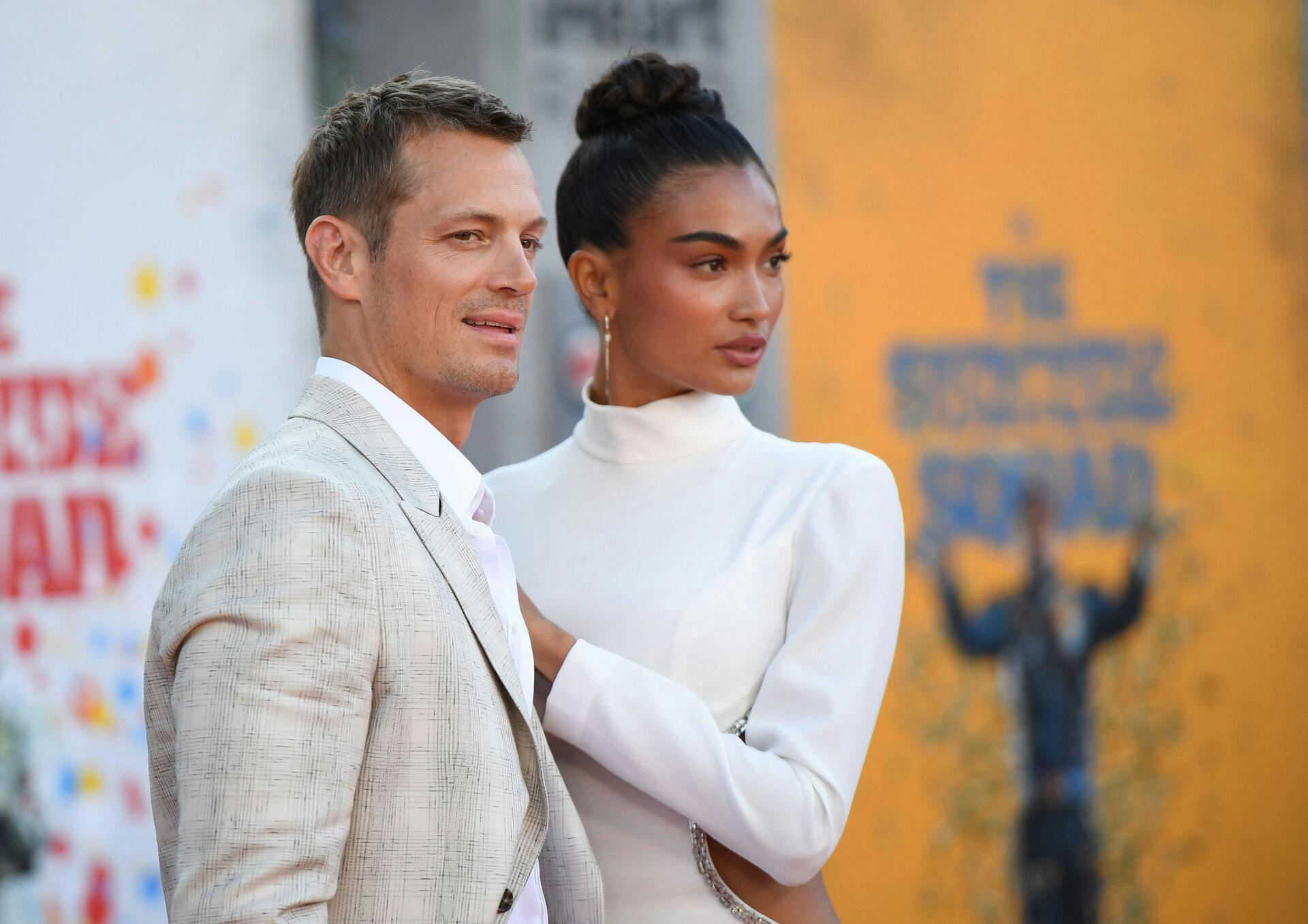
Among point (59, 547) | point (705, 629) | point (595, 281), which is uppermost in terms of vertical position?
point (595, 281)

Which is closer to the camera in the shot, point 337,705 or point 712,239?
point 337,705

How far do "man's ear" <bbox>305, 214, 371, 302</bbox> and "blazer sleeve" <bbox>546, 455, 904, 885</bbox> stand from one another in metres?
0.57

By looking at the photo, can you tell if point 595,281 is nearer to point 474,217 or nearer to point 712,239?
point 712,239

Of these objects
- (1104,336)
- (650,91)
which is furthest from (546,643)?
(1104,336)

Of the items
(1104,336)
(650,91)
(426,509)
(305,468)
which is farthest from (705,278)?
(1104,336)

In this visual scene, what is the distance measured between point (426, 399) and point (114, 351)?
6.05ft

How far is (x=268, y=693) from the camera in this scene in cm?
121

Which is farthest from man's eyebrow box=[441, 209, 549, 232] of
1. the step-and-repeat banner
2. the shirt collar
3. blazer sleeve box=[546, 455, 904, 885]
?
the step-and-repeat banner

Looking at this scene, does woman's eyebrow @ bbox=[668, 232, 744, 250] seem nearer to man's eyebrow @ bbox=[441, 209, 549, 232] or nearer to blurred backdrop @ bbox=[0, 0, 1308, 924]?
man's eyebrow @ bbox=[441, 209, 549, 232]

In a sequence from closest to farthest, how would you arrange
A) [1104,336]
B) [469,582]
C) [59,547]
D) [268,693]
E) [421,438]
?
[268,693], [469,582], [421,438], [59,547], [1104,336]

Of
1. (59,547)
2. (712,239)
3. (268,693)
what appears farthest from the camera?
(59,547)

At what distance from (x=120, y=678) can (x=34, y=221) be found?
105 cm

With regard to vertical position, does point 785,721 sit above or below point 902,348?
below

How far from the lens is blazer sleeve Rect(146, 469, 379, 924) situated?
1199mm
